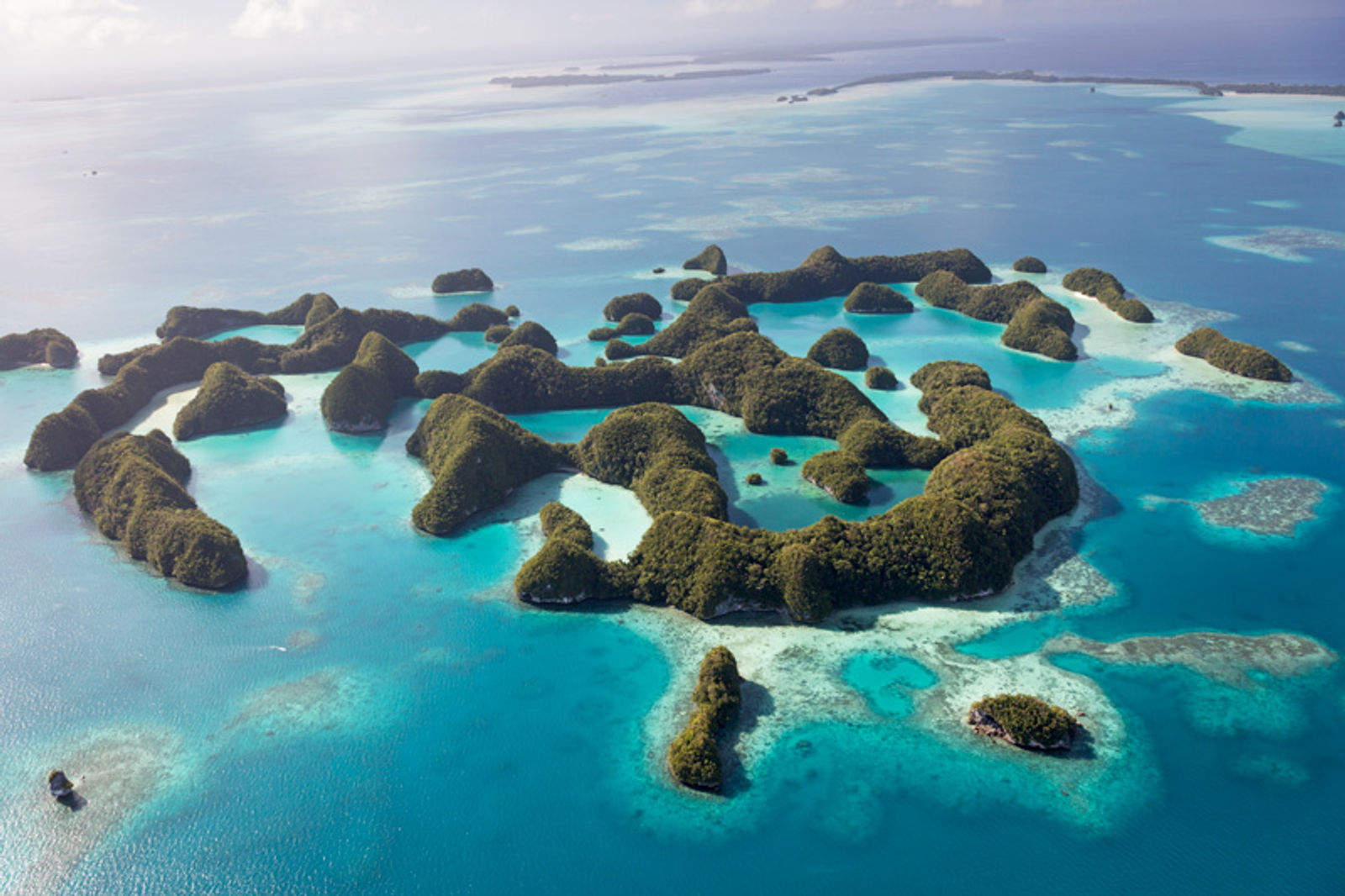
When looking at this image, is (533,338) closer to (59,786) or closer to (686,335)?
(686,335)

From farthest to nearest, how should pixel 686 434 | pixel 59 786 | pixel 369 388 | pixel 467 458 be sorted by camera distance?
pixel 369 388 → pixel 686 434 → pixel 467 458 → pixel 59 786

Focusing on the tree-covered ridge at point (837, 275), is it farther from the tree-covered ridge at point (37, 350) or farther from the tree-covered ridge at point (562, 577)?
the tree-covered ridge at point (37, 350)

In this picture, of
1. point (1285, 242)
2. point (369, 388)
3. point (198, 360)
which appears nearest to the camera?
point (369, 388)

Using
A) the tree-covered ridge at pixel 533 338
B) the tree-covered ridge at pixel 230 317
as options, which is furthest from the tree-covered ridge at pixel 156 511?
the tree-covered ridge at pixel 230 317

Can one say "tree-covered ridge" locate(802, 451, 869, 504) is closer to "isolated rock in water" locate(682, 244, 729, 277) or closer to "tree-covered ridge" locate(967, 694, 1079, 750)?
"tree-covered ridge" locate(967, 694, 1079, 750)

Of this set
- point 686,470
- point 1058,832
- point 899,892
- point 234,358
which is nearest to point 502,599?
point 686,470

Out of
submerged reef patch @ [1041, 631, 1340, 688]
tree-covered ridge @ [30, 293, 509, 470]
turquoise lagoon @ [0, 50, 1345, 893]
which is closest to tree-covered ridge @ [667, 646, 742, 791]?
turquoise lagoon @ [0, 50, 1345, 893]

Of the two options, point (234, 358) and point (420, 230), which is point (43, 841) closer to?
point (234, 358)

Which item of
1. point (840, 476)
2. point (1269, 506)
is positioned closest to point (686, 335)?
point (840, 476)
